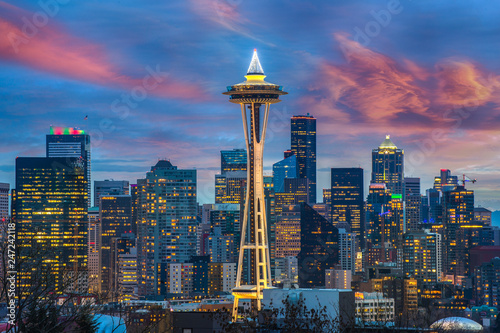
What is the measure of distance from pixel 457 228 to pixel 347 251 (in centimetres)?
2575

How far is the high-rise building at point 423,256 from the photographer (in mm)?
142250

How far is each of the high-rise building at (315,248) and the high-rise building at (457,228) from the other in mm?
18333

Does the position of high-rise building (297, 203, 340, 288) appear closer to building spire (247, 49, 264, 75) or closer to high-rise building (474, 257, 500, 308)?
high-rise building (474, 257, 500, 308)

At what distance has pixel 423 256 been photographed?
146 metres

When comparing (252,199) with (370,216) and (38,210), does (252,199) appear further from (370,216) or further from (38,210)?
(370,216)

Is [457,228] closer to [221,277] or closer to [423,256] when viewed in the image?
[423,256]

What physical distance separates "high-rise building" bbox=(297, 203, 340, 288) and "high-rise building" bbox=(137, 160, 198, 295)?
1862 centimetres

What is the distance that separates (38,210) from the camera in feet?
434

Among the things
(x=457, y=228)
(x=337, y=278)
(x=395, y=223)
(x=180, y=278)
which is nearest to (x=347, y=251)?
(x=337, y=278)

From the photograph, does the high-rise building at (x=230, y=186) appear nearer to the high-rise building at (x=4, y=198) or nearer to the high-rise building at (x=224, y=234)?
the high-rise building at (x=224, y=234)

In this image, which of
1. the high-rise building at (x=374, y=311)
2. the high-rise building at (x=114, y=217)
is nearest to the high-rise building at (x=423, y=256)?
the high-rise building at (x=114, y=217)

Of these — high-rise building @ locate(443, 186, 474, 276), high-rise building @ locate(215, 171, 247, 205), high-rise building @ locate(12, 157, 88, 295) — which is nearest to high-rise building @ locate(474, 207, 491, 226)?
high-rise building @ locate(443, 186, 474, 276)

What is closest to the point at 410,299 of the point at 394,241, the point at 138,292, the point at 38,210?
the point at 138,292

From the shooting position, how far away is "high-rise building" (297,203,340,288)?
141125 millimetres
